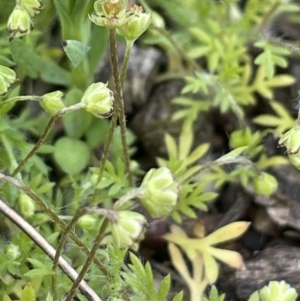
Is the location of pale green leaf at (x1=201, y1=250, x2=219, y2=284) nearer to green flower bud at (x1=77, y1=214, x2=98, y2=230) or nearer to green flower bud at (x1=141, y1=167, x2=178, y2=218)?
green flower bud at (x1=77, y1=214, x2=98, y2=230)

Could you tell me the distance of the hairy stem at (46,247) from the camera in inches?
30.2

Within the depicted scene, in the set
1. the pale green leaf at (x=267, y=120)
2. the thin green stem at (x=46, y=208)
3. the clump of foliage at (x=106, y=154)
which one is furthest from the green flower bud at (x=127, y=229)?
the pale green leaf at (x=267, y=120)

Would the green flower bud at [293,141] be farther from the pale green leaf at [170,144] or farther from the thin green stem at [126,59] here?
the pale green leaf at [170,144]

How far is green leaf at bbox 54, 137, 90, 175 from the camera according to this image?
998 mm

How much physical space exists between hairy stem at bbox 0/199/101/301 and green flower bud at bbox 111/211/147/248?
0.19 metres

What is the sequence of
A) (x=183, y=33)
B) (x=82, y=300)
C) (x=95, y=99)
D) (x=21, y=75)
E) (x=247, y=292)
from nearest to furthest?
(x=95, y=99), (x=82, y=300), (x=247, y=292), (x=21, y=75), (x=183, y=33)

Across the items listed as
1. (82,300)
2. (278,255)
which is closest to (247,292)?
(278,255)

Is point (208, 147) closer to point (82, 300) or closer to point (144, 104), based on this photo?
point (144, 104)

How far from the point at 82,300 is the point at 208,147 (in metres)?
0.44

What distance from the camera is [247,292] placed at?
Result: 3.01ft

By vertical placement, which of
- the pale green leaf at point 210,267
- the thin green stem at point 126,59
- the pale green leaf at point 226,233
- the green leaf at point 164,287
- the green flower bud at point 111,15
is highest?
the green flower bud at point 111,15

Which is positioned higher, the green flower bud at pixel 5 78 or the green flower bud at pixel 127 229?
the green flower bud at pixel 5 78

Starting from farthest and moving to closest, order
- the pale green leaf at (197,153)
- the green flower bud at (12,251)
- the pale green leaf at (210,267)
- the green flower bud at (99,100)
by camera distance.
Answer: the pale green leaf at (197,153) → the pale green leaf at (210,267) → the green flower bud at (12,251) → the green flower bud at (99,100)

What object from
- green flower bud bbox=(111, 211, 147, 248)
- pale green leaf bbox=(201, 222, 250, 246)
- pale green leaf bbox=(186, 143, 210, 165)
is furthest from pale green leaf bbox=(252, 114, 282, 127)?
green flower bud bbox=(111, 211, 147, 248)
